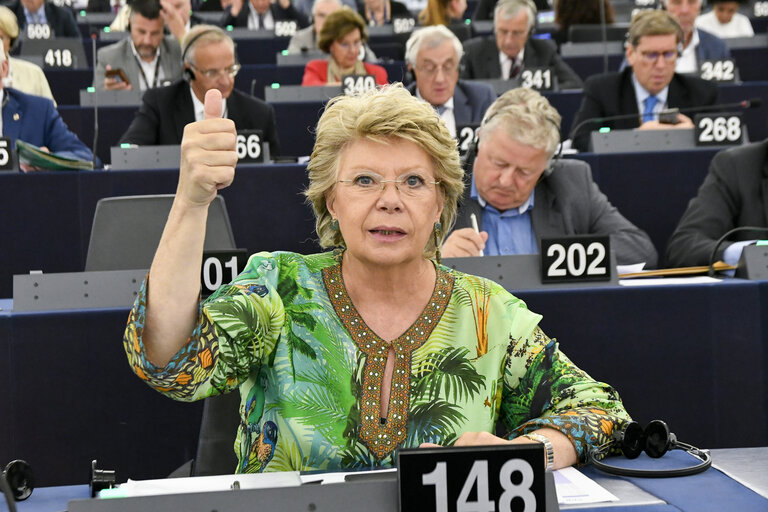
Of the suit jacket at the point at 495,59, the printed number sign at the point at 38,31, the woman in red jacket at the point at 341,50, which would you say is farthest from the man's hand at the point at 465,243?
the printed number sign at the point at 38,31

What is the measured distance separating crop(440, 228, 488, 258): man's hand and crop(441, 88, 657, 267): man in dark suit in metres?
0.33

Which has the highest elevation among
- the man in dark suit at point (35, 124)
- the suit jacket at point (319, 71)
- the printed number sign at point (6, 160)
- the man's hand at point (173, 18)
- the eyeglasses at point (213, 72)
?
the man's hand at point (173, 18)

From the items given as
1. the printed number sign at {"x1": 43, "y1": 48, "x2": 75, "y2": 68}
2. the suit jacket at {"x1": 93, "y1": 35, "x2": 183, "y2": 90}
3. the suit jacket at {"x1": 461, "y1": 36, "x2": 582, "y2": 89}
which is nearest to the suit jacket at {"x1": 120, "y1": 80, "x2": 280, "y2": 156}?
the suit jacket at {"x1": 93, "y1": 35, "x2": 183, "y2": 90}

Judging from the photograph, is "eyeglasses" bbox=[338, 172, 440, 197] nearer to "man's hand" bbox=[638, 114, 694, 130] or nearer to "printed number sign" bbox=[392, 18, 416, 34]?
"man's hand" bbox=[638, 114, 694, 130]

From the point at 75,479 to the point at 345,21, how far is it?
4.27 meters

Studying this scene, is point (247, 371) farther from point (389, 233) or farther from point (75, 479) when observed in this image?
point (75, 479)

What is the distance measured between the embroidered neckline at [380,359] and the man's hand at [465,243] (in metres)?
0.98

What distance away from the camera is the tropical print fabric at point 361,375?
1594mm

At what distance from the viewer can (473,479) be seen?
117cm

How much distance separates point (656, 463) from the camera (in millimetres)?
1527

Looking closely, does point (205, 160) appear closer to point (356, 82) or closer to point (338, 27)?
point (356, 82)

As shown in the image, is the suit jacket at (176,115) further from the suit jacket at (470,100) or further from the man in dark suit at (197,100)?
the suit jacket at (470,100)

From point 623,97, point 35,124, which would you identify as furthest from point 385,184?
point 623,97

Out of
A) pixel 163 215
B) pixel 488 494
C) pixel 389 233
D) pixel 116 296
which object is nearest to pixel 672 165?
pixel 163 215
